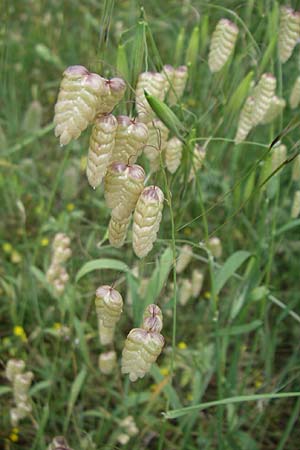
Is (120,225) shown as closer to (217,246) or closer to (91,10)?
(217,246)

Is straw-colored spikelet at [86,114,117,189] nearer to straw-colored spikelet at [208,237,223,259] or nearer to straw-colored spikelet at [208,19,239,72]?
straw-colored spikelet at [208,19,239,72]

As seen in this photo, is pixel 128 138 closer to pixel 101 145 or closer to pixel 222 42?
pixel 101 145

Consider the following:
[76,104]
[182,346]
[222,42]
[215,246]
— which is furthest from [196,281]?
[76,104]

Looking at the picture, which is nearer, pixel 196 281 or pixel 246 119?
pixel 246 119

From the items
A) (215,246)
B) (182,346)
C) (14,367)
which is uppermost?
(215,246)

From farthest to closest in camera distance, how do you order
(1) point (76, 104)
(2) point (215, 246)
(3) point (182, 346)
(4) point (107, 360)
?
(3) point (182, 346) → (2) point (215, 246) → (4) point (107, 360) → (1) point (76, 104)

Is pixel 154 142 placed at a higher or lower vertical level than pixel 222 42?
lower

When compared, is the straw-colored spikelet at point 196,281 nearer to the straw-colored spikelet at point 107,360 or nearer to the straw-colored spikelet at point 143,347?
the straw-colored spikelet at point 107,360
